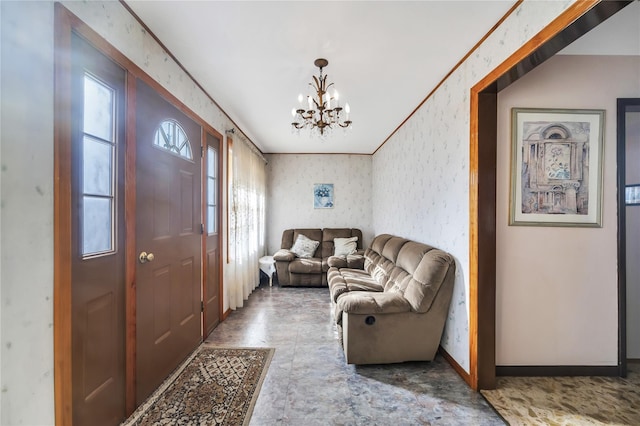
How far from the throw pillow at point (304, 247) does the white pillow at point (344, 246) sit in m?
0.36

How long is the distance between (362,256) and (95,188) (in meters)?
3.89

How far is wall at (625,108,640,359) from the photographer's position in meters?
2.38

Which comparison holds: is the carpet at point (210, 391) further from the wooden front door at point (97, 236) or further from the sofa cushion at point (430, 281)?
the sofa cushion at point (430, 281)

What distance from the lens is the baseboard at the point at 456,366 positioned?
7.01 feet

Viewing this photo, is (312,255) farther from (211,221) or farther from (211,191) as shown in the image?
(211,191)

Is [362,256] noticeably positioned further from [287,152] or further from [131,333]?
[131,333]

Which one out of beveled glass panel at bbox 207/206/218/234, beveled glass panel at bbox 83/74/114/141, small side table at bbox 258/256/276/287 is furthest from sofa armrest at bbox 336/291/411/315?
small side table at bbox 258/256/276/287

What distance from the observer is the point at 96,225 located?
1502 millimetres

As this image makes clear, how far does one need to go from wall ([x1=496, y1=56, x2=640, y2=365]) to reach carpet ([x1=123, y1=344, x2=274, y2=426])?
6.28 feet

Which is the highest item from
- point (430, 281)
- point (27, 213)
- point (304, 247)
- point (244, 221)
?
point (27, 213)

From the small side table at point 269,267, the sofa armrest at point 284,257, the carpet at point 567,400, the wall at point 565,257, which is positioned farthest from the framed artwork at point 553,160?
the small side table at point 269,267

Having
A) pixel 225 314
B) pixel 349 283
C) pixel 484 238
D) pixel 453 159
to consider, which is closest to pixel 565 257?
pixel 484 238

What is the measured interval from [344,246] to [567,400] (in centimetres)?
368

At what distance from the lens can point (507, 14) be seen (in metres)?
1.72
